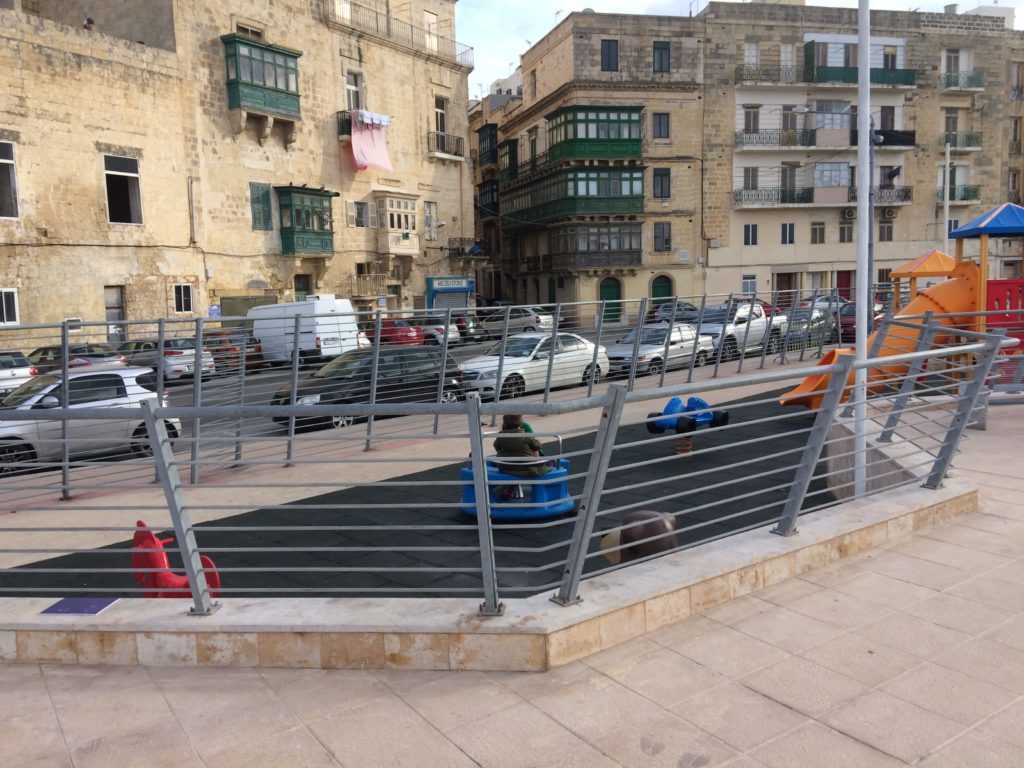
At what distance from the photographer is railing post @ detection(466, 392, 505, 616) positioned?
3.55 meters

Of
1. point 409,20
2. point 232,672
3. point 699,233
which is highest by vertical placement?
point 409,20

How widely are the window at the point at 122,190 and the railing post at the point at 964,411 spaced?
28.9m

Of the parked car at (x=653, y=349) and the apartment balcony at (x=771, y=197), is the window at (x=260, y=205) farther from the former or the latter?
the apartment balcony at (x=771, y=197)

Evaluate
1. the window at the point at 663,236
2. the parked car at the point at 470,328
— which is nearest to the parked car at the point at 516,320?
the parked car at the point at 470,328

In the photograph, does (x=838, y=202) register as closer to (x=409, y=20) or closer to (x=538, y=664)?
(x=409, y=20)

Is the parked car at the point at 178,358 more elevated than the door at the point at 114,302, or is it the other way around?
the door at the point at 114,302

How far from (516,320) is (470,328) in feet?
2.31

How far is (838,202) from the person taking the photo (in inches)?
1811

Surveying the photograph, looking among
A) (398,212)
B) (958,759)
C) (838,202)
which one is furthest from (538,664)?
(838,202)

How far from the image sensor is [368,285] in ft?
126

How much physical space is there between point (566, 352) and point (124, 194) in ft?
76.3

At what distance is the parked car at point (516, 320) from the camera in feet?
39.3

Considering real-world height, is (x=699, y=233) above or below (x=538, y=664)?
above

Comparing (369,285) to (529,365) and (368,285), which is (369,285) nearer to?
(368,285)
